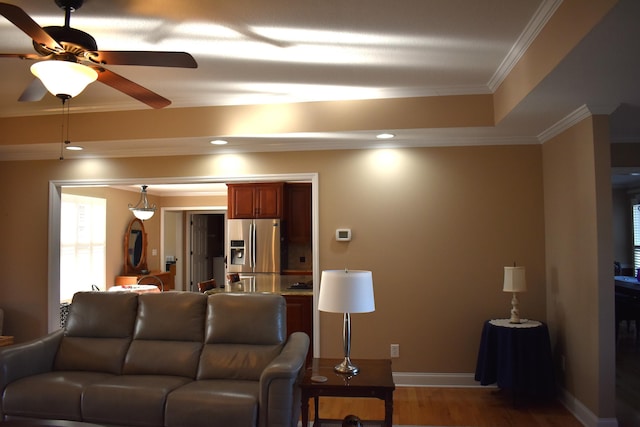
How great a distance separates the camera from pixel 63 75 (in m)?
2.24

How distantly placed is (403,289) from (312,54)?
2364 mm

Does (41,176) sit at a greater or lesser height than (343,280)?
greater

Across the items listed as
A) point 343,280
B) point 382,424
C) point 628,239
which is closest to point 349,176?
point 343,280

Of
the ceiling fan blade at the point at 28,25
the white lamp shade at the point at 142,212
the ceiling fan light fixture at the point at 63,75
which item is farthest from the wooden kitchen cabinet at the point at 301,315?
the white lamp shade at the point at 142,212

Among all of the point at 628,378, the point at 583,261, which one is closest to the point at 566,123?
the point at 583,261

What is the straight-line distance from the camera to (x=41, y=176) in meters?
5.07

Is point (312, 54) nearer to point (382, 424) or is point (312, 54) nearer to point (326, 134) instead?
point (326, 134)

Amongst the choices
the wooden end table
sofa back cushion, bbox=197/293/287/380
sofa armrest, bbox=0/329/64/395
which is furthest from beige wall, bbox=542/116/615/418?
sofa armrest, bbox=0/329/64/395

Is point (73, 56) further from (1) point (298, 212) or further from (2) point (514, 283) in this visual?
(1) point (298, 212)

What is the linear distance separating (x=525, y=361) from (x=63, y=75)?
3780 mm

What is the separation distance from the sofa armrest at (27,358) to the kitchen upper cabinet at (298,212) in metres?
3.89

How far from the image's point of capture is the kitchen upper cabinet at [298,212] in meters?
7.07

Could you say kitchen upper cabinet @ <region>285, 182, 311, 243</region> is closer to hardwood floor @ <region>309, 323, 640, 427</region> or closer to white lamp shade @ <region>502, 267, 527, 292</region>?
hardwood floor @ <region>309, 323, 640, 427</region>

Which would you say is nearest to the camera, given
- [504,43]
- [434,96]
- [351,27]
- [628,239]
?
[351,27]
